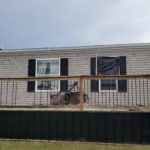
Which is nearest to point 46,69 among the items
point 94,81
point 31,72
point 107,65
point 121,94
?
point 31,72

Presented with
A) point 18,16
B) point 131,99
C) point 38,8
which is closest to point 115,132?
point 131,99

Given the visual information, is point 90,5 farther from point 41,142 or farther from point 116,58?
point 41,142

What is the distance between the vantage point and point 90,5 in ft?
58.2

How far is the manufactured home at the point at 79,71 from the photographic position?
14383 mm

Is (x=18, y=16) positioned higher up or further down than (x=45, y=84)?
higher up

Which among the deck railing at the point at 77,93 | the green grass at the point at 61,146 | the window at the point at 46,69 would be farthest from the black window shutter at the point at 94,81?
the green grass at the point at 61,146

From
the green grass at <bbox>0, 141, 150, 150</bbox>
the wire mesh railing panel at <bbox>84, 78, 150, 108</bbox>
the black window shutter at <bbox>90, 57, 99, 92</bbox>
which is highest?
the black window shutter at <bbox>90, 57, 99, 92</bbox>

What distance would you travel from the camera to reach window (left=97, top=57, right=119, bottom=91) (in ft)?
48.1

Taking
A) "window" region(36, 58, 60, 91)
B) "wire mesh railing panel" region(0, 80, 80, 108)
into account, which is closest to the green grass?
"wire mesh railing panel" region(0, 80, 80, 108)

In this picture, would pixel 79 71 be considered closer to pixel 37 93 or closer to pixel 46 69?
pixel 46 69

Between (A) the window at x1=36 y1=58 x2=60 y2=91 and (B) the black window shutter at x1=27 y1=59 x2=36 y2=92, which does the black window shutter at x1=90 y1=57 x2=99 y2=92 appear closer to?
(A) the window at x1=36 y1=58 x2=60 y2=91

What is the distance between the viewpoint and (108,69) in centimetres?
1483

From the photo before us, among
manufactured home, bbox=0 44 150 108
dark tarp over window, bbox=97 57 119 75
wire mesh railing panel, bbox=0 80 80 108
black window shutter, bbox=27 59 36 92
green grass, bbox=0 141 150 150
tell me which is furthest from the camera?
black window shutter, bbox=27 59 36 92

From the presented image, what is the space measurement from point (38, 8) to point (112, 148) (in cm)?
1103
